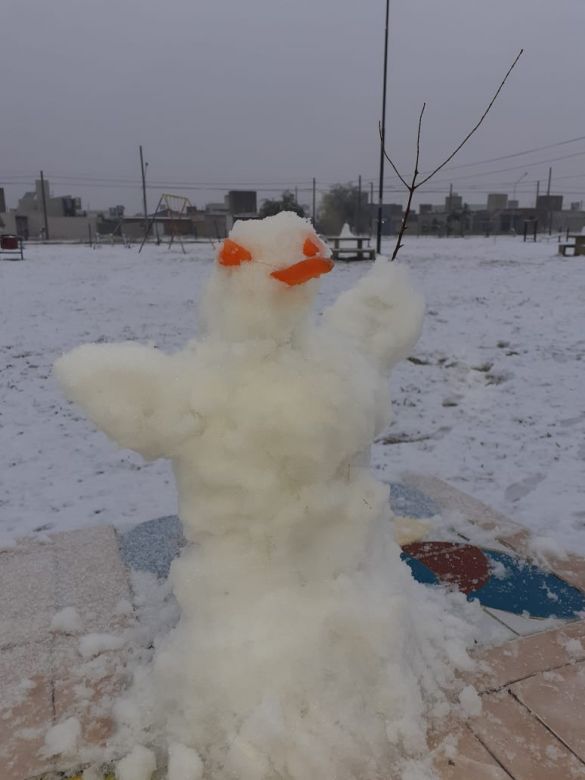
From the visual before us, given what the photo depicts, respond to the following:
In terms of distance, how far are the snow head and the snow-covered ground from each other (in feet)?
6.68

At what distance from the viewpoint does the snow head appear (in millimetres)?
1870

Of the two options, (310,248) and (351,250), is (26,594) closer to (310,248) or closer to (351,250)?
(310,248)

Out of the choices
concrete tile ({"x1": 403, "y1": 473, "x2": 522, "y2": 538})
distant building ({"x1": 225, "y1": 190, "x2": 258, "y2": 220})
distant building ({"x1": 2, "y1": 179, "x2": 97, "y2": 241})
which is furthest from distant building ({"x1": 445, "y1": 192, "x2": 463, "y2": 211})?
concrete tile ({"x1": 403, "y1": 473, "x2": 522, "y2": 538})

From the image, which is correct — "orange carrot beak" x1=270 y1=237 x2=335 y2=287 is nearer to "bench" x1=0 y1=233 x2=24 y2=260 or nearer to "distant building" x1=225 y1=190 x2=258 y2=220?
"bench" x1=0 y1=233 x2=24 y2=260

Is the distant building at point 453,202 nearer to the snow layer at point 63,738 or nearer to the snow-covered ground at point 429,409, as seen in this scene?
the snow-covered ground at point 429,409

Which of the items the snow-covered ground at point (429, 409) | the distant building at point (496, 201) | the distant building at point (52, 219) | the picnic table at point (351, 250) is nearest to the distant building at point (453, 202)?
the distant building at point (496, 201)

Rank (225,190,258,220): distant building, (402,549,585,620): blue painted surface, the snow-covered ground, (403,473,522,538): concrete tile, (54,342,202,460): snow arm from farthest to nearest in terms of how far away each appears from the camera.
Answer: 1. (225,190,258,220): distant building
2. the snow-covered ground
3. (403,473,522,538): concrete tile
4. (402,549,585,620): blue painted surface
5. (54,342,202,460): snow arm

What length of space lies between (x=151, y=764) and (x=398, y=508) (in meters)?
2.11

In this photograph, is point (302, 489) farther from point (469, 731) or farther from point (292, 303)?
point (469, 731)

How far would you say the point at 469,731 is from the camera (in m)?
2.05

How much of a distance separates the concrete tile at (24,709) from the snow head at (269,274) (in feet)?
4.56

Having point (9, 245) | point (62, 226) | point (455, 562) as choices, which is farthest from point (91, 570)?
point (62, 226)

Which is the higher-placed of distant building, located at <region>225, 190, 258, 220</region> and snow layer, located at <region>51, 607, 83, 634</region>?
distant building, located at <region>225, 190, 258, 220</region>

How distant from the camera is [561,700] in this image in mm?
2184
